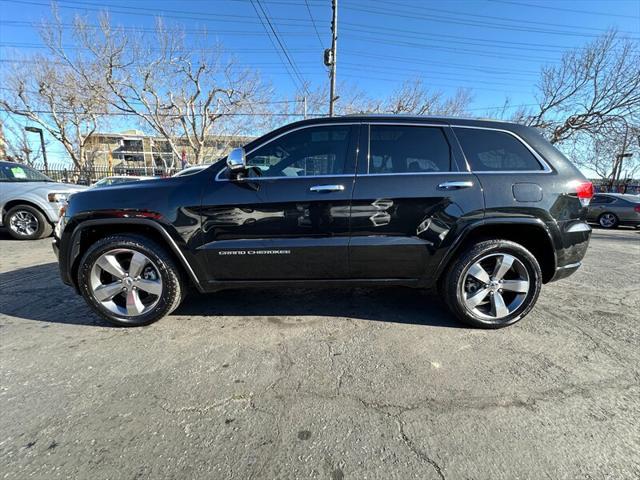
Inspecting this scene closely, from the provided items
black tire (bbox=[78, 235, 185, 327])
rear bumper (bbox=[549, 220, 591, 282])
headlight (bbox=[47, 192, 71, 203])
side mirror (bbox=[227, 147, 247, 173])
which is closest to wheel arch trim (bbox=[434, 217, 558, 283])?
rear bumper (bbox=[549, 220, 591, 282])

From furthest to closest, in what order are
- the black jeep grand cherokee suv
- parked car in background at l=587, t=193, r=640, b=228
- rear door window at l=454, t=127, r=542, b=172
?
parked car in background at l=587, t=193, r=640, b=228 → rear door window at l=454, t=127, r=542, b=172 → the black jeep grand cherokee suv

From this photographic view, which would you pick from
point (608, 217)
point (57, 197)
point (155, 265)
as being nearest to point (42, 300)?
point (155, 265)

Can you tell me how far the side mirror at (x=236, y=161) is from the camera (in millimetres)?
2594

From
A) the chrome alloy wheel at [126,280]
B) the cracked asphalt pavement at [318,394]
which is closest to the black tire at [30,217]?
the cracked asphalt pavement at [318,394]

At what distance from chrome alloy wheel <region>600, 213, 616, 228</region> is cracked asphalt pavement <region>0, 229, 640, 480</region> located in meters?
12.0

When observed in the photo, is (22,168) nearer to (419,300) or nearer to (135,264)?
(135,264)

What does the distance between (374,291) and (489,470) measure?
7.75ft

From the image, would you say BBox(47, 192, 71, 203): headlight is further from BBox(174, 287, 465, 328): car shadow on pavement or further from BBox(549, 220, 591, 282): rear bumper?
BBox(549, 220, 591, 282): rear bumper

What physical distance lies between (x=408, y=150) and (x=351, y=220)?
33.9 inches

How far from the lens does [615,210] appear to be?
1184 centimetres

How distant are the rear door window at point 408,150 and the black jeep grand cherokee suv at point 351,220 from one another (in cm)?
1

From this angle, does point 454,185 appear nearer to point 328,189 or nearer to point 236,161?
point 328,189

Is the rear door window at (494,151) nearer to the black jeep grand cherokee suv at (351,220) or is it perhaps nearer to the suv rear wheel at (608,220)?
the black jeep grand cherokee suv at (351,220)

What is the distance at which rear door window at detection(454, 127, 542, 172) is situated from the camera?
9.18 ft
